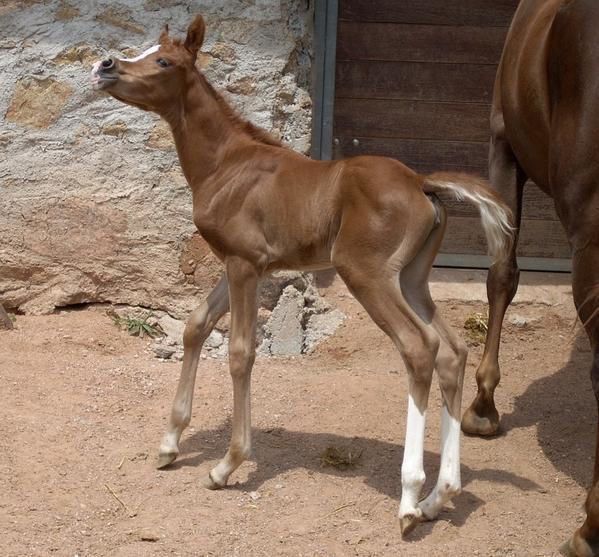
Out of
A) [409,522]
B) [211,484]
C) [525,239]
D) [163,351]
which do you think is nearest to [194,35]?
[211,484]

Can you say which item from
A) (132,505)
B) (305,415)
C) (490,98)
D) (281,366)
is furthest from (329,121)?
(132,505)

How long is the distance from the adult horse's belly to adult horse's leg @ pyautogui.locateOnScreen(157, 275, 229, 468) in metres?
1.52

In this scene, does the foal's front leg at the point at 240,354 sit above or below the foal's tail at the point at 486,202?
below

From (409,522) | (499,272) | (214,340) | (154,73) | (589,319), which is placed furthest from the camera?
(214,340)

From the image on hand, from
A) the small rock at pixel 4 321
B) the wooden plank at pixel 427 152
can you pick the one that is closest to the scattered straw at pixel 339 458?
the small rock at pixel 4 321

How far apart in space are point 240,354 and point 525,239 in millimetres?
2935

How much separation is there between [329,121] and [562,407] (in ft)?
7.14

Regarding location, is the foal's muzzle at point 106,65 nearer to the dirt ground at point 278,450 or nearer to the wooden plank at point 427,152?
the dirt ground at point 278,450

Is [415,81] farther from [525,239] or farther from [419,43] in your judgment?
[525,239]

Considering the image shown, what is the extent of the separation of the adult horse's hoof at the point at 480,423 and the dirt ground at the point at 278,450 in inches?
2.9

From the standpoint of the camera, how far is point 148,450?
4.64 metres

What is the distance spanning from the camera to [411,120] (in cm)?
654

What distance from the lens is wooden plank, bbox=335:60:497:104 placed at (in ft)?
21.2

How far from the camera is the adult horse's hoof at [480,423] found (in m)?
5.07
